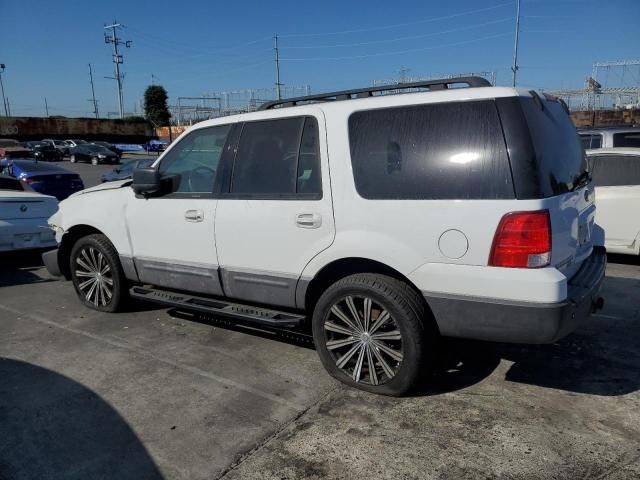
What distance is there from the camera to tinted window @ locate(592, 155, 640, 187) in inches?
268

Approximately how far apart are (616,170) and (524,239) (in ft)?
16.6

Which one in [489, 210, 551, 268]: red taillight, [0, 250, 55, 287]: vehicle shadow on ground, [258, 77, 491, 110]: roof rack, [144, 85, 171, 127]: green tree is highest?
[144, 85, 171, 127]: green tree

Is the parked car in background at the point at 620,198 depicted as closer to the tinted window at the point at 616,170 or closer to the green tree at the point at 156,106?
the tinted window at the point at 616,170

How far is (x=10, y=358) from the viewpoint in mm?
4246

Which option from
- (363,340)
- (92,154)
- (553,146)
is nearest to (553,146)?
(553,146)

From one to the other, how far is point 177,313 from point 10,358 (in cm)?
159

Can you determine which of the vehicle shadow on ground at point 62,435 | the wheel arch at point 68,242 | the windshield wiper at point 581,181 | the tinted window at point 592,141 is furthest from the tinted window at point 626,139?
the vehicle shadow on ground at point 62,435

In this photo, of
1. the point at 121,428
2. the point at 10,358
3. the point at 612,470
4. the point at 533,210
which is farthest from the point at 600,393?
the point at 10,358

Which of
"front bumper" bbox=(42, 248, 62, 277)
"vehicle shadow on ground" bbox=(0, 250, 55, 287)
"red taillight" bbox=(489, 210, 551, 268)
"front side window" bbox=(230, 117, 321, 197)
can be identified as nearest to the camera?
"red taillight" bbox=(489, 210, 551, 268)

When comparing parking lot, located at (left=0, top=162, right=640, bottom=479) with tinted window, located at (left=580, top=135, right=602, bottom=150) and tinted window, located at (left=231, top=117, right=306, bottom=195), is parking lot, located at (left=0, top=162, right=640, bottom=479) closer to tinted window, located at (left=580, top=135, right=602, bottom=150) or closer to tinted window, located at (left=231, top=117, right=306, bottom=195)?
tinted window, located at (left=231, top=117, right=306, bottom=195)

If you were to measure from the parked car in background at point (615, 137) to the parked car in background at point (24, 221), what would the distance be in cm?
822

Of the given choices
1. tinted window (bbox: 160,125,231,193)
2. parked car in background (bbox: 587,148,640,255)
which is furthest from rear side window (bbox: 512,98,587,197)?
parked car in background (bbox: 587,148,640,255)

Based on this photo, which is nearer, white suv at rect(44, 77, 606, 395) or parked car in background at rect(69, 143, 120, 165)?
white suv at rect(44, 77, 606, 395)

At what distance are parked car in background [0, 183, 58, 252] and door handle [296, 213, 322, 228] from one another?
208 inches
